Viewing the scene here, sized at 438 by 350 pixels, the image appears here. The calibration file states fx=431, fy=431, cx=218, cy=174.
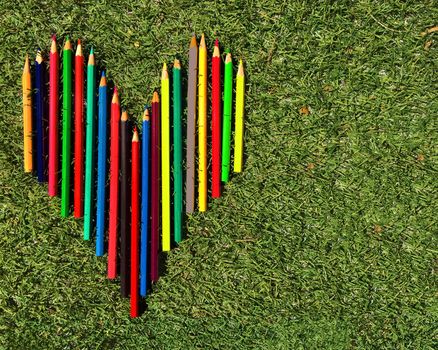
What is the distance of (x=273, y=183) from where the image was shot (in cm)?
143

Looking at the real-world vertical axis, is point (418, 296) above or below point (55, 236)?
below

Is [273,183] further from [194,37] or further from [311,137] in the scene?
[194,37]

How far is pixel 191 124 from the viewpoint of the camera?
4.53 ft

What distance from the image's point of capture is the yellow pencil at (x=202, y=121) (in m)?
1.37

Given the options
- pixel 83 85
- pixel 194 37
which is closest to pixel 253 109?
pixel 194 37

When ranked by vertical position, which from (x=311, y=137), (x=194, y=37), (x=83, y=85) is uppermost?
(x=194, y=37)

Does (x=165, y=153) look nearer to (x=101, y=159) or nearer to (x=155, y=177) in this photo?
(x=155, y=177)

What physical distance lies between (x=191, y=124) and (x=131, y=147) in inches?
8.3

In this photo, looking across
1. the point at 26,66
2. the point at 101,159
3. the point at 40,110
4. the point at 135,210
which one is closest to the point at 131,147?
the point at 101,159

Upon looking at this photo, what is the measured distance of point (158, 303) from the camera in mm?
1449

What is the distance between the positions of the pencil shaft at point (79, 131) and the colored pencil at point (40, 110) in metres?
0.11

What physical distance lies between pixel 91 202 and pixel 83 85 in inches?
14.9

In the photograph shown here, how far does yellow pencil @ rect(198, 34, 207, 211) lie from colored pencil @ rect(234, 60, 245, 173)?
0.33 feet

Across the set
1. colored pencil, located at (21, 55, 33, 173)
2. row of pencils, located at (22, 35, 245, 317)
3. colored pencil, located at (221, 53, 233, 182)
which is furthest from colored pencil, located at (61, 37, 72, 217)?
colored pencil, located at (221, 53, 233, 182)
